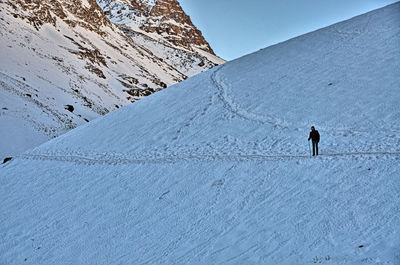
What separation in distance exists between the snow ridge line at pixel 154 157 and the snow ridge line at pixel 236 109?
17.0ft

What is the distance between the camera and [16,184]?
19.8 meters

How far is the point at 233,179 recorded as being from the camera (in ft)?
45.2

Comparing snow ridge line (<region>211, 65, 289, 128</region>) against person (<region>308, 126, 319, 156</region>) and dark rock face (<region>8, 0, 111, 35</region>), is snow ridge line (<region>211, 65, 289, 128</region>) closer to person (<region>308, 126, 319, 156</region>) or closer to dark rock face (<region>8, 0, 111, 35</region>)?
person (<region>308, 126, 319, 156</region>)

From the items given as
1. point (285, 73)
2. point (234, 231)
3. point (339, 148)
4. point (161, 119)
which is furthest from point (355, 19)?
point (234, 231)

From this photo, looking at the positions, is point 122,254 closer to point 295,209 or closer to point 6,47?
point 295,209

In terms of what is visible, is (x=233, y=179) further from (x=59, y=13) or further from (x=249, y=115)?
(x=59, y=13)

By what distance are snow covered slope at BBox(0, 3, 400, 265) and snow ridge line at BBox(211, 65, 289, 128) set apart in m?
0.16

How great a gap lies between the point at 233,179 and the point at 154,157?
22.6ft

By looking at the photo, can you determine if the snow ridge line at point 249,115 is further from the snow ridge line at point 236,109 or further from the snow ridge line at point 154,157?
the snow ridge line at point 154,157

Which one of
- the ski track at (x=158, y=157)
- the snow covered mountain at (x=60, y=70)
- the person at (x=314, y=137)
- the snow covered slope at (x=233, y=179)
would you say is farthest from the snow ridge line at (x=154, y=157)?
the snow covered mountain at (x=60, y=70)

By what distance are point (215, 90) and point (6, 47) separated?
51781 millimetres

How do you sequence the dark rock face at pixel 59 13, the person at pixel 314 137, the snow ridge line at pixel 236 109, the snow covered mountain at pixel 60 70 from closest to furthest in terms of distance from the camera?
the person at pixel 314 137, the snow ridge line at pixel 236 109, the snow covered mountain at pixel 60 70, the dark rock face at pixel 59 13

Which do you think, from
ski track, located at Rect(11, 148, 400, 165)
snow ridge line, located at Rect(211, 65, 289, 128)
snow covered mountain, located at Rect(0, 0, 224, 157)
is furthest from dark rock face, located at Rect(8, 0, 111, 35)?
ski track, located at Rect(11, 148, 400, 165)

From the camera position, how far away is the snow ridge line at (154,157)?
576 inches
